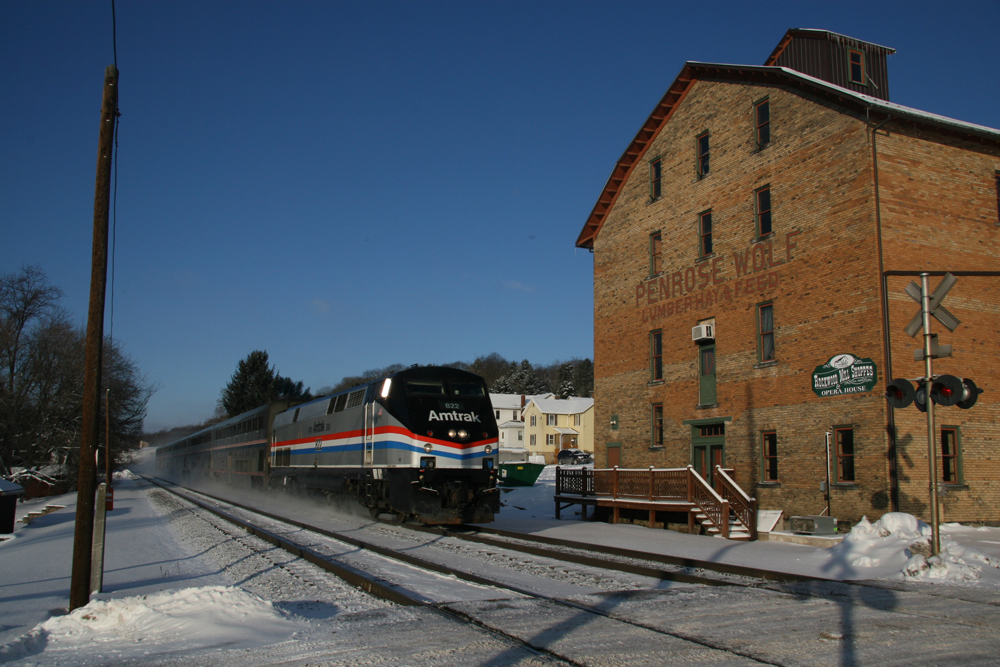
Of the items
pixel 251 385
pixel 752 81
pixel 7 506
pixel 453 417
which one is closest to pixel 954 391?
pixel 453 417

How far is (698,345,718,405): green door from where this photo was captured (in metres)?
23.0

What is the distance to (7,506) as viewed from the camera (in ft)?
58.4

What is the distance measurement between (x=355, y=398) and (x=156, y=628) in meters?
13.5

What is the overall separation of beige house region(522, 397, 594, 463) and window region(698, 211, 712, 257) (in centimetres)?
5943

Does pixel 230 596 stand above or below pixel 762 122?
below

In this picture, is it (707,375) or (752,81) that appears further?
(707,375)

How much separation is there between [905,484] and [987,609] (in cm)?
975

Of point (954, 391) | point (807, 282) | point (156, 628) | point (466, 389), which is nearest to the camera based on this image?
point (156, 628)

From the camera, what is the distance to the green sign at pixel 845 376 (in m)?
17.9

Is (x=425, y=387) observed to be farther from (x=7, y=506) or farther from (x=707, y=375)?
(x=7, y=506)

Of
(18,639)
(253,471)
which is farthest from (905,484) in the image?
(253,471)

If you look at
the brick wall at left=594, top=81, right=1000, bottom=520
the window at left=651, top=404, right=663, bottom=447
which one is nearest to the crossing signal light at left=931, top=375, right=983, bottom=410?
the brick wall at left=594, top=81, right=1000, bottom=520

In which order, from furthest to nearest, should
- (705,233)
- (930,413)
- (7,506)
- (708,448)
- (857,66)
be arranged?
1. (857,66)
2. (705,233)
3. (708,448)
4. (7,506)
5. (930,413)

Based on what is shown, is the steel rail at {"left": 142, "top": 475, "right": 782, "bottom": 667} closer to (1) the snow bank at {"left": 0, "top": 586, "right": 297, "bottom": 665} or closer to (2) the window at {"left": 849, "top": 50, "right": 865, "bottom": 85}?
(1) the snow bank at {"left": 0, "top": 586, "right": 297, "bottom": 665}
